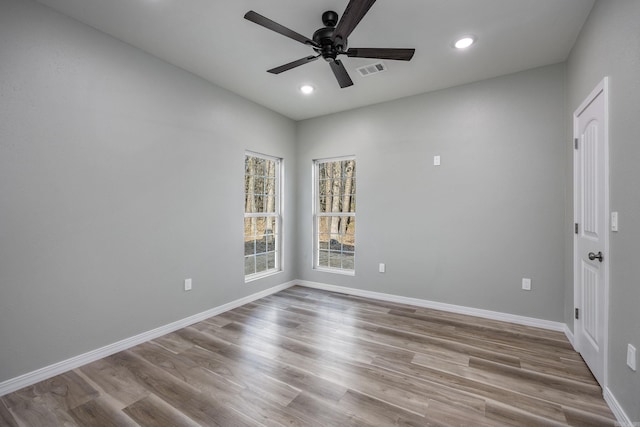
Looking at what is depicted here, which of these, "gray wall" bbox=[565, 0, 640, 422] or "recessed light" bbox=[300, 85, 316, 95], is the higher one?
"recessed light" bbox=[300, 85, 316, 95]

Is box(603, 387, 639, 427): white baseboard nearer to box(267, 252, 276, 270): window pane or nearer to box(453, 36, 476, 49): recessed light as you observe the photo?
box(453, 36, 476, 49): recessed light

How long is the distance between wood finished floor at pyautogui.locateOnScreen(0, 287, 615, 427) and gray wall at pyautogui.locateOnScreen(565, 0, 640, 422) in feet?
1.17

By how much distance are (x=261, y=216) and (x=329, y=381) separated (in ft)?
8.63

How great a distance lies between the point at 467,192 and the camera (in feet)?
11.3

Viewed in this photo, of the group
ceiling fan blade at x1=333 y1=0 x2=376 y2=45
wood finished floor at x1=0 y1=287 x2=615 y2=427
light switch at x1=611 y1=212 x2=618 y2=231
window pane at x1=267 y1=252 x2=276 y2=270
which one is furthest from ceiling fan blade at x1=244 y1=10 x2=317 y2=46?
window pane at x1=267 y1=252 x2=276 y2=270

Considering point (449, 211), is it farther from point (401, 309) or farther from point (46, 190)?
point (46, 190)

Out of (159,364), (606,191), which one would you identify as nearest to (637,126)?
(606,191)

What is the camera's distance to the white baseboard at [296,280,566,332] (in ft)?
A: 9.96

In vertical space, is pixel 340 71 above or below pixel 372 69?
below

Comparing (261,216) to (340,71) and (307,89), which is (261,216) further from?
(340,71)

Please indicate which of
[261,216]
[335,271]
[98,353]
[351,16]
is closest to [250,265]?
[261,216]

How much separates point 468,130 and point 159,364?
→ 3952 mm

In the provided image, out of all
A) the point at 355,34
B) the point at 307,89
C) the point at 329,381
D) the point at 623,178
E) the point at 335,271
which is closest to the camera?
the point at 623,178

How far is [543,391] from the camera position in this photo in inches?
77.4
